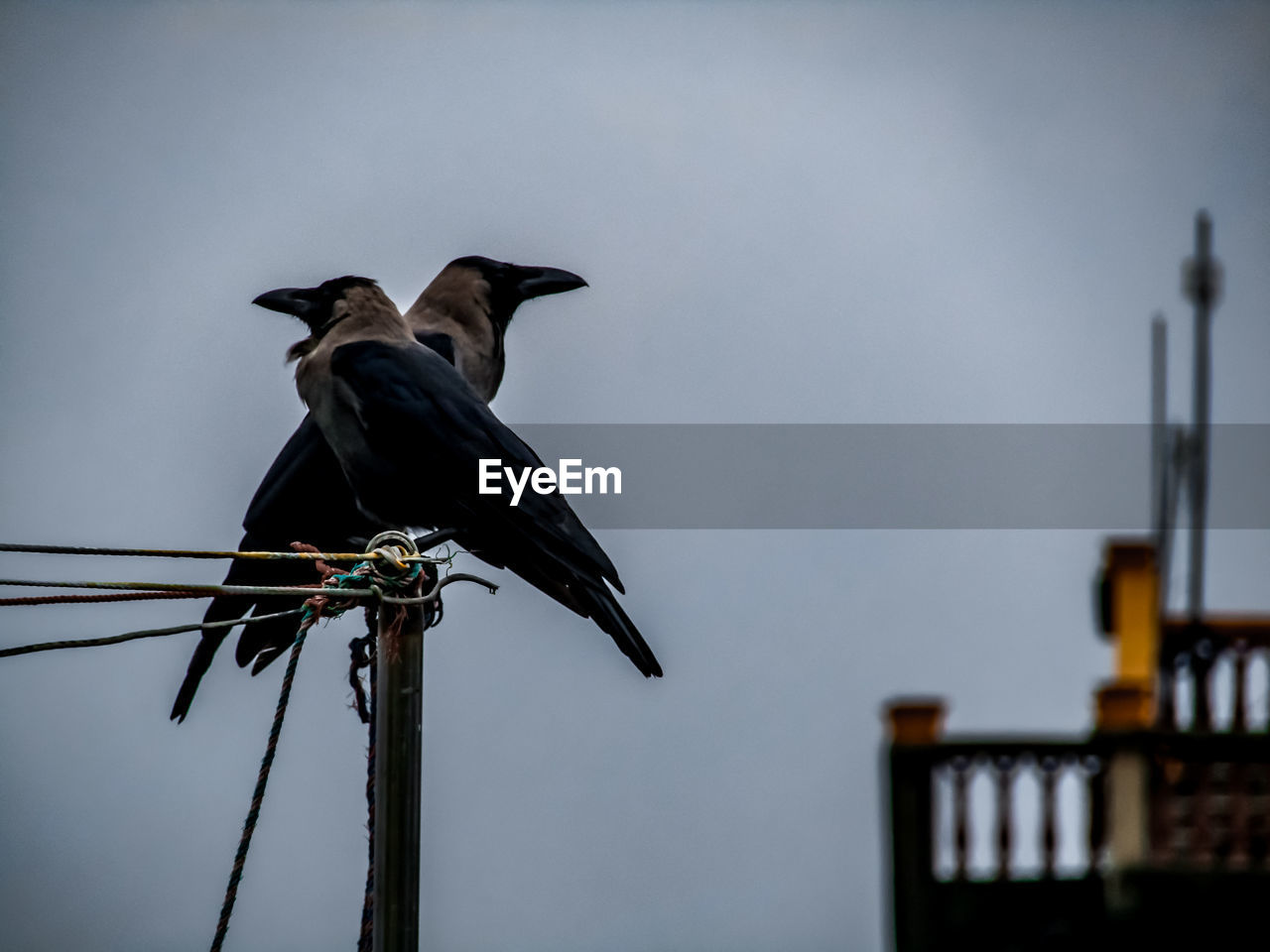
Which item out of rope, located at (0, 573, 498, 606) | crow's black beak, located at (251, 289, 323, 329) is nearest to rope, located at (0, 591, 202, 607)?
rope, located at (0, 573, 498, 606)

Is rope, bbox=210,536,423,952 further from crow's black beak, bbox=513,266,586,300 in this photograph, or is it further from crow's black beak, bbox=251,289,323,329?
crow's black beak, bbox=513,266,586,300

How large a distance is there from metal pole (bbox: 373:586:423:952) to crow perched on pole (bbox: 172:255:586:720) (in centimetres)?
149

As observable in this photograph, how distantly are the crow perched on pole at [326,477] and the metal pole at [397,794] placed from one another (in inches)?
58.8

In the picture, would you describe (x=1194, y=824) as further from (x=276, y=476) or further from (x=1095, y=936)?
(x=276, y=476)

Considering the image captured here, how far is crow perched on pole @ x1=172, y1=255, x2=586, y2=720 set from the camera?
6391 millimetres

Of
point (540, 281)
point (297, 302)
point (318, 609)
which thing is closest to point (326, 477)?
point (297, 302)

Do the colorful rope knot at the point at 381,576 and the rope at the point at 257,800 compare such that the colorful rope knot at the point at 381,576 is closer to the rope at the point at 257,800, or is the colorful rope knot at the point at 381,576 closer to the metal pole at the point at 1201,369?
the rope at the point at 257,800

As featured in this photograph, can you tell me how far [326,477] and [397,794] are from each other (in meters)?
3.09

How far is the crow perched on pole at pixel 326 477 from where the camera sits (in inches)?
252

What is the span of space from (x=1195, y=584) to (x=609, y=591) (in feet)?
10.1

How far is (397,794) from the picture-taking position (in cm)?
397

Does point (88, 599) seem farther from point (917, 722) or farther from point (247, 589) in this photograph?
point (917, 722)

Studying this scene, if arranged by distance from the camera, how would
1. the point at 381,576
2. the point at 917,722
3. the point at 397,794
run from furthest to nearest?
the point at 917,722 < the point at 381,576 < the point at 397,794

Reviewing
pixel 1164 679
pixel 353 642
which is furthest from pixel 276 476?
pixel 1164 679
